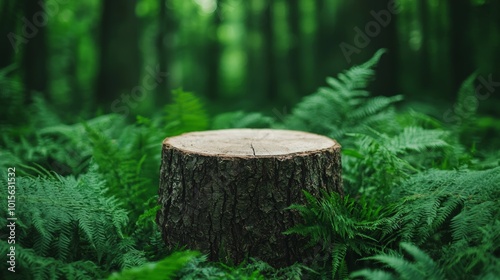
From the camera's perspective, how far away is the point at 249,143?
9.51ft

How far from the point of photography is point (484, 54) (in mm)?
8406

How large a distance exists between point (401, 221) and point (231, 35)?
61.4 feet

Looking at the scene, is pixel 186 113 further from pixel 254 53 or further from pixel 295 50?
pixel 254 53

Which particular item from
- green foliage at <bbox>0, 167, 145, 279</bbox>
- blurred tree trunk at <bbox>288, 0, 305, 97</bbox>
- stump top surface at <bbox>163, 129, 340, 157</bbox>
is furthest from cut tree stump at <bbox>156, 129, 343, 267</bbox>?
blurred tree trunk at <bbox>288, 0, 305, 97</bbox>

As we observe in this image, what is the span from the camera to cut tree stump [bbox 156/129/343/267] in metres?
2.54

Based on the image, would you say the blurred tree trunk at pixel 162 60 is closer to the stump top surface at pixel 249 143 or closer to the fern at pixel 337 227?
the stump top surface at pixel 249 143

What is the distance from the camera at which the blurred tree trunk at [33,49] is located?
694 centimetres

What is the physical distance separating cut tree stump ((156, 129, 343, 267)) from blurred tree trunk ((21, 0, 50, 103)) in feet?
17.8

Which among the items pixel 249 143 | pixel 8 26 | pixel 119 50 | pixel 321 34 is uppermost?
pixel 8 26

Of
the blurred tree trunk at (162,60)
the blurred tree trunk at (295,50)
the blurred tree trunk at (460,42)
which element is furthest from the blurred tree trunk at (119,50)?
the blurred tree trunk at (295,50)

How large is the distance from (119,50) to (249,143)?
577 cm

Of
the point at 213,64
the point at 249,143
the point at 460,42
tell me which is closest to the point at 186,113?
the point at 249,143

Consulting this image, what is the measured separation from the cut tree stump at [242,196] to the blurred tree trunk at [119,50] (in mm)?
5472

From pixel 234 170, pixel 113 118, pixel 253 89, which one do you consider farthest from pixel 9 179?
pixel 253 89
